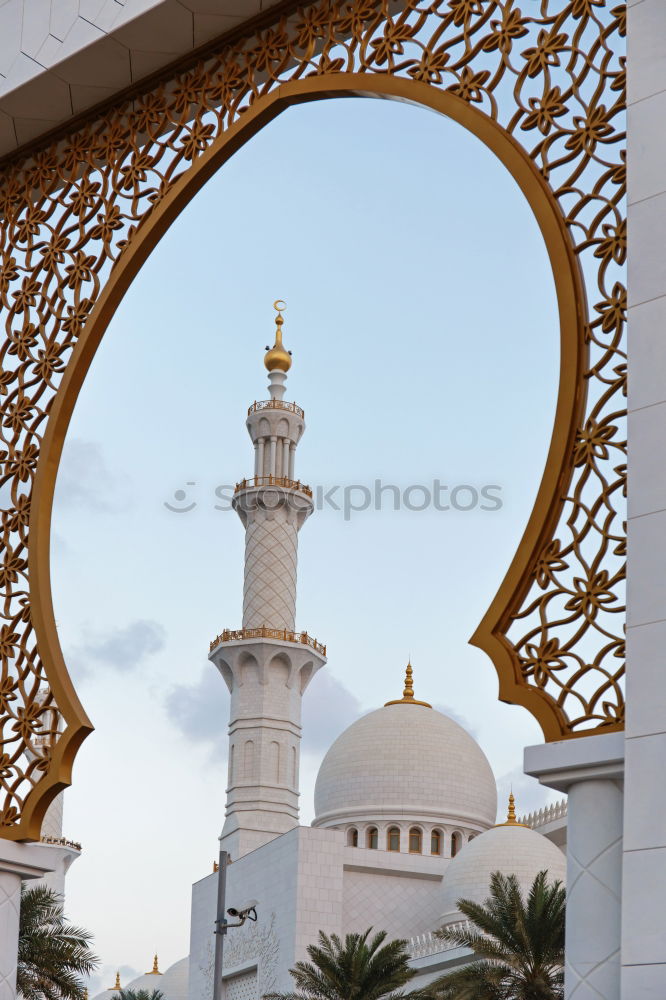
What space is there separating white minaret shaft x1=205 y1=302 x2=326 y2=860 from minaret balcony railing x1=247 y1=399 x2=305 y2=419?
4.02ft

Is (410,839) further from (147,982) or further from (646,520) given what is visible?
(646,520)

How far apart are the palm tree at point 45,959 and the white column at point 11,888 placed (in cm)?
887

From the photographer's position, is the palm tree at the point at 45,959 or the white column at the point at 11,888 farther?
the palm tree at the point at 45,959

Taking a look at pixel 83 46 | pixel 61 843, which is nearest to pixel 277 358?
pixel 61 843

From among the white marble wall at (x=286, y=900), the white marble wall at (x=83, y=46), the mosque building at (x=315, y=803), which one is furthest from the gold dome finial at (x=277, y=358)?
the white marble wall at (x=83, y=46)

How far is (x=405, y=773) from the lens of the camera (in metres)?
24.5

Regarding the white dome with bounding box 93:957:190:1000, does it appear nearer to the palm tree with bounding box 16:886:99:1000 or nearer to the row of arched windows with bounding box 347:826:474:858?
the row of arched windows with bounding box 347:826:474:858

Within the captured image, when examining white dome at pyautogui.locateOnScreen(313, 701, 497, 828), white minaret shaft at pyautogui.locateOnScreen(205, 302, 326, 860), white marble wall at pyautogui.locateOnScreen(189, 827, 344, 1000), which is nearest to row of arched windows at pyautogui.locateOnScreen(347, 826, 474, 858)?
white dome at pyautogui.locateOnScreen(313, 701, 497, 828)

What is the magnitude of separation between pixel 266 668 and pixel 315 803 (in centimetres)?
290

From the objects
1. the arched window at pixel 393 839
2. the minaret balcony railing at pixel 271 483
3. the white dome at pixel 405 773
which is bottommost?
the arched window at pixel 393 839

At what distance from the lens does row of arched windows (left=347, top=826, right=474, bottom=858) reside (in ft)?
80.2

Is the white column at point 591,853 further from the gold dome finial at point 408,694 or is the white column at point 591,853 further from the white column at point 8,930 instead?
the gold dome finial at point 408,694

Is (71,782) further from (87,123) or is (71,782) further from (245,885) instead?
(245,885)

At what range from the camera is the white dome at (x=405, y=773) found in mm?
24562
